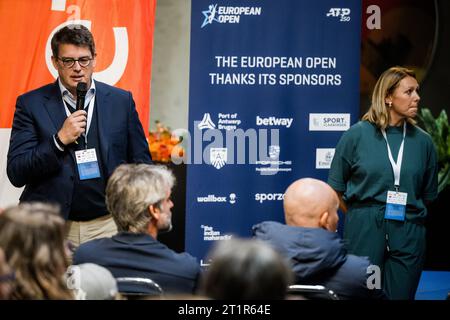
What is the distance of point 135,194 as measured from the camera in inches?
122

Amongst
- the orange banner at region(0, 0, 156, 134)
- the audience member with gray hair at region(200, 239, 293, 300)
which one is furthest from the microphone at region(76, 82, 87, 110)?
the audience member with gray hair at region(200, 239, 293, 300)

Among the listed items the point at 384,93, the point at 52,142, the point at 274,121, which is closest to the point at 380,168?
the point at 384,93

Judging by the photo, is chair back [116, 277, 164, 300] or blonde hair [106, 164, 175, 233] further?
Answer: blonde hair [106, 164, 175, 233]

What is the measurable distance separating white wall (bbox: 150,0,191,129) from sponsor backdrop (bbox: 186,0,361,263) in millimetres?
2956

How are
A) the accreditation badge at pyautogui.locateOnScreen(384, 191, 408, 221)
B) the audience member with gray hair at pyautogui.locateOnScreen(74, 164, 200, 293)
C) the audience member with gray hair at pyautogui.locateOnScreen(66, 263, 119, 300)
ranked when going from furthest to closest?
1. the accreditation badge at pyautogui.locateOnScreen(384, 191, 408, 221)
2. the audience member with gray hair at pyautogui.locateOnScreen(74, 164, 200, 293)
3. the audience member with gray hair at pyautogui.locateOnScreen(66, 263, 119, 300)

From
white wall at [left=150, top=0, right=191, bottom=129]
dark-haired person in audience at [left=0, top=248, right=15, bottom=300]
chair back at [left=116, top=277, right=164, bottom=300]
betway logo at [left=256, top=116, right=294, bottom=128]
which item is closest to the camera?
dark-haired person in audience at [left=0, top=248, right=15, bottom=300]

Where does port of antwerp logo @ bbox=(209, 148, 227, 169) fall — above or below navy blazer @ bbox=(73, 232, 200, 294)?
above

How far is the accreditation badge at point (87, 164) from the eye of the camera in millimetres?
4168

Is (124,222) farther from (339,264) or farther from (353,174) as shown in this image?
(353,174)

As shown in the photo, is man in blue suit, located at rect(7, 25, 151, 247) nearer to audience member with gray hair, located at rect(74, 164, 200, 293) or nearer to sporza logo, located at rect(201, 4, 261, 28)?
audience member with gray hair, located at rect(74, 164, 200, 293)

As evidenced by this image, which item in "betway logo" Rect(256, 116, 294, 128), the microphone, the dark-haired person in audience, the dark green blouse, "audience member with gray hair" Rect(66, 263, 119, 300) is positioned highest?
the microphone

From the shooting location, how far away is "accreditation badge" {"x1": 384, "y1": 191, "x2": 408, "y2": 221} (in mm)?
4527

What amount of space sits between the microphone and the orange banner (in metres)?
0.85

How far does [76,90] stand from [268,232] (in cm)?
165
